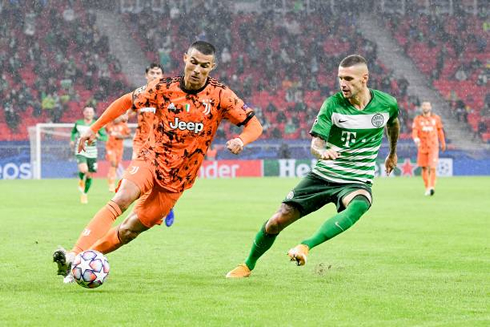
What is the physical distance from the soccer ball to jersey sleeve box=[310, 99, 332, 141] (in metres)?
2.04

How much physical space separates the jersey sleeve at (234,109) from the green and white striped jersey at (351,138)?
23.6 inches

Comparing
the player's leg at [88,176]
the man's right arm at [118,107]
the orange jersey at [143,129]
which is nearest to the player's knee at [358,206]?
the man's right arm at [118,107]

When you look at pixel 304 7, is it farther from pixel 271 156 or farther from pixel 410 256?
pixel 410 256

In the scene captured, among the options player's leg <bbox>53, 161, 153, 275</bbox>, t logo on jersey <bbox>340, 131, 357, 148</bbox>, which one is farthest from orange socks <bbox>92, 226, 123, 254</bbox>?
t logo on jersey <bbox>340, 131, 357, 148</bbox>

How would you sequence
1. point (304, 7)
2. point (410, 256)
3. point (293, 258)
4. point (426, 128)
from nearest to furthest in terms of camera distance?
point (293, 258), point (410, 256), point (426, 128), point (304, 7)

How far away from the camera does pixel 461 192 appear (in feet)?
80.3

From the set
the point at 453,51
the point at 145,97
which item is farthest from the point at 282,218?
the point at 453,51

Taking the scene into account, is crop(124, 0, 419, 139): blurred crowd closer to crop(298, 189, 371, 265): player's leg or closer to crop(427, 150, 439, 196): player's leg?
crop(427, 150, 439, 196): player's leg

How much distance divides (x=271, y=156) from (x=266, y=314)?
31.1 meters

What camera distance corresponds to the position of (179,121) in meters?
7.72

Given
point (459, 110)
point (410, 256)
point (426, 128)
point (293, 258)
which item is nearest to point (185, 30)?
point (459, 110)

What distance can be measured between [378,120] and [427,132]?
16.7 meters

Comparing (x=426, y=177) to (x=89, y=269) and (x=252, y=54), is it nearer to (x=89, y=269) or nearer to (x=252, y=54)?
(x=89, y=269)

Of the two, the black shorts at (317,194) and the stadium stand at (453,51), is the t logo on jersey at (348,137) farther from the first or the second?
the stadium stand at (453,51)
